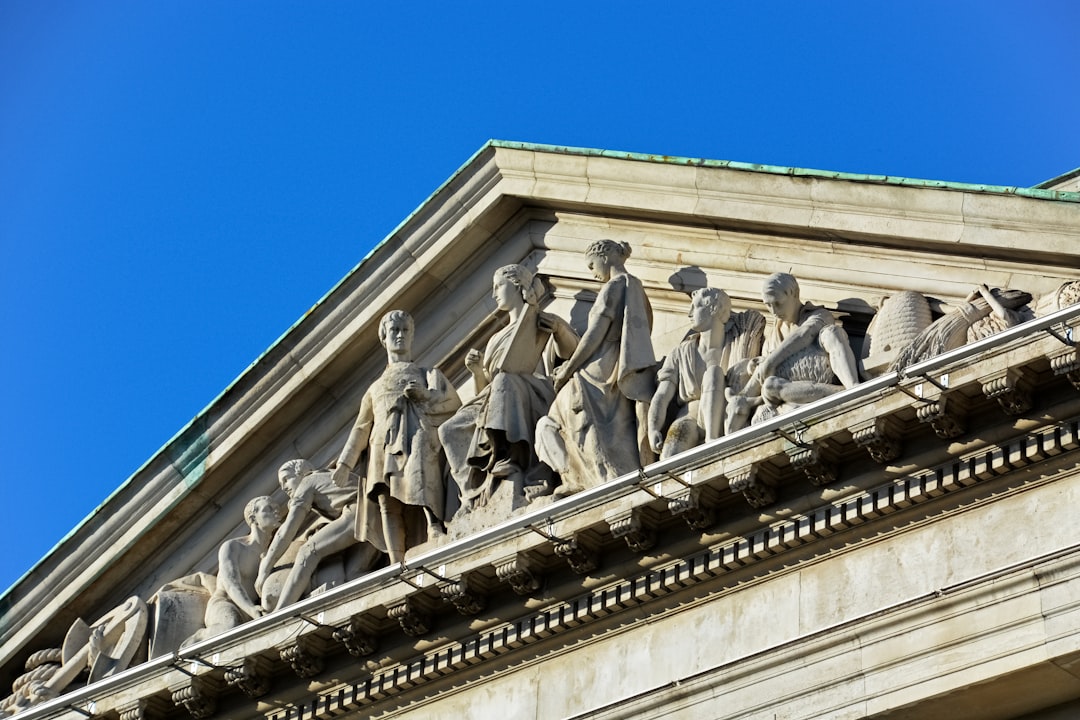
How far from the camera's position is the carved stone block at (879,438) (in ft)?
64.8

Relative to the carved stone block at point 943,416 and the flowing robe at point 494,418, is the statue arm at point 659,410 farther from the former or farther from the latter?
the carved stone block at point 943,416

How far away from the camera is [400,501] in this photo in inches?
894

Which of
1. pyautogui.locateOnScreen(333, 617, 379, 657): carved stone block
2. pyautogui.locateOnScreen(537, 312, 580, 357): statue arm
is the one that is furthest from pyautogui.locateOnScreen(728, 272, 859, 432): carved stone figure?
pyautogui.locateOnScreen(333, 617, 379, 657): carved stone block

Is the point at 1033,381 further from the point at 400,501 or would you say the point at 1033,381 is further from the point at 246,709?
the point at 246,709

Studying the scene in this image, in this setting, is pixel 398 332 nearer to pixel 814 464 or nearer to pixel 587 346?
pixel 587 346

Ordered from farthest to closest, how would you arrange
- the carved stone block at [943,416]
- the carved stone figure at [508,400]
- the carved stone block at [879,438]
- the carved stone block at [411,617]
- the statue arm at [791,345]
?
the carved stone figure at [508,400], the carved stone block at [411,617], the statue arm at [791,345], the carved stone block at [879,438], the carved stone block at [943,416]

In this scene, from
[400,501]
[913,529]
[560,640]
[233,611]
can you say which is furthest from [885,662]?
[233,611]

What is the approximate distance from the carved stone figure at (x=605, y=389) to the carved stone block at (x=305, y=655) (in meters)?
2.25

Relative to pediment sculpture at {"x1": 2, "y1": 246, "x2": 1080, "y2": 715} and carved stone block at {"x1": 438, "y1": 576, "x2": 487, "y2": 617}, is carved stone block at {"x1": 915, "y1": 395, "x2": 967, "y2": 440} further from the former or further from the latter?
carved stone block at {"x1": 438, "y1": 576, "x2": 487, "y2": 617}

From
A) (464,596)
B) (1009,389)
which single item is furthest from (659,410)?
(1009,389)

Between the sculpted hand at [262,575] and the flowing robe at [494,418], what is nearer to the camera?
the flowing robe at [494,418]

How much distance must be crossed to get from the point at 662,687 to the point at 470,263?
4.73 meters

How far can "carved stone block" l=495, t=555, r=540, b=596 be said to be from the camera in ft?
69.7

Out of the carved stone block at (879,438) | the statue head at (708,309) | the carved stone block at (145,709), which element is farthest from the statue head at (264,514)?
the carved stone block at (879,438)
